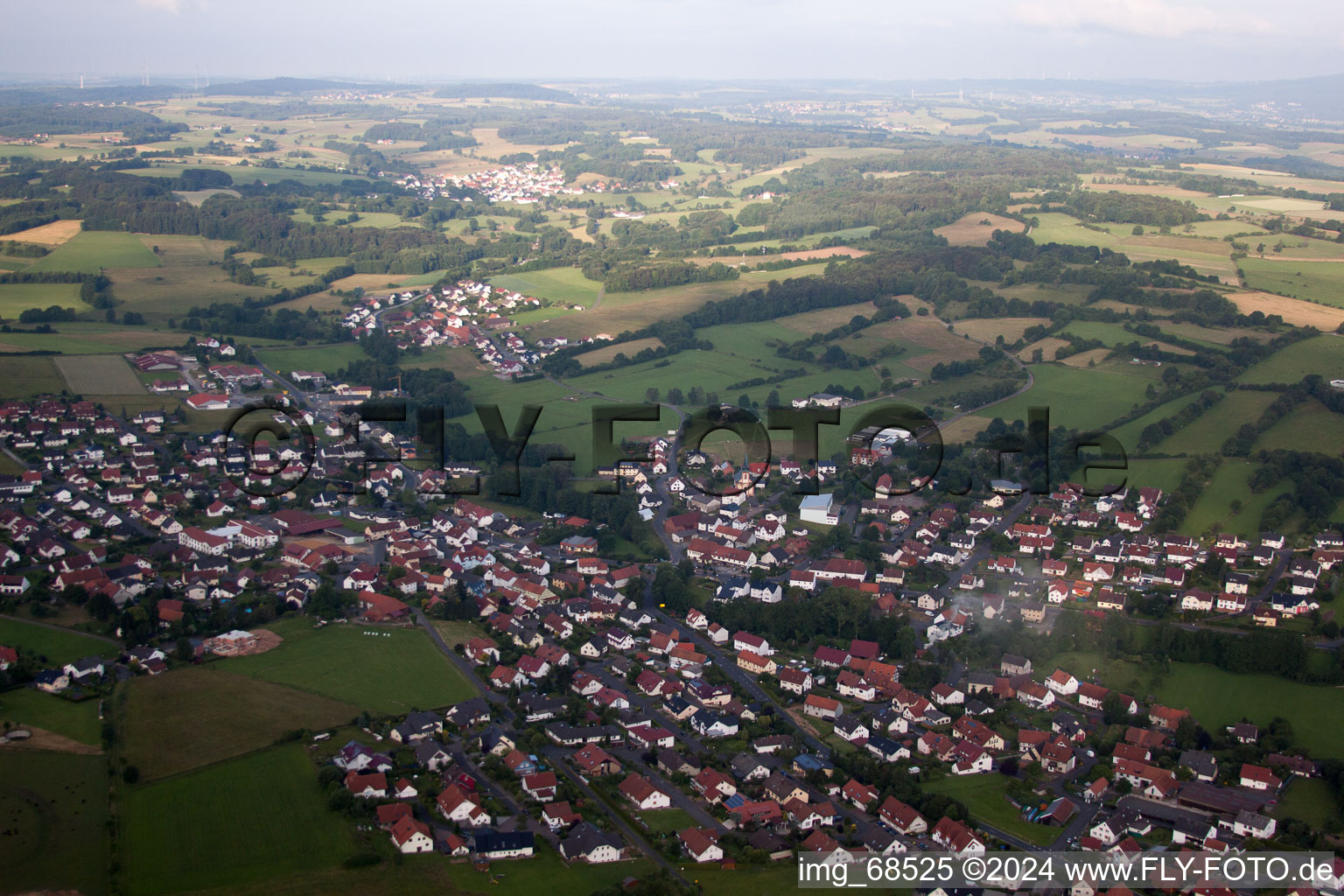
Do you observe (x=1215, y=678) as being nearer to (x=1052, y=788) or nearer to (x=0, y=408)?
(x=1052, y=788)

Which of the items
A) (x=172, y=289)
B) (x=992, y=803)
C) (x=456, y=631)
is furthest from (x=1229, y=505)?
(x=172, y=289)

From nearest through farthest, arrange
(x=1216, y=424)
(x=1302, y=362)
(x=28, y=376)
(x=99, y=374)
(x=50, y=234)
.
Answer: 1. (x=1216, y=424)
2. (x=28, y=376)
3. (x=1302, y=362)
4. (x=99, y=374)
5. (x=50, y=234)

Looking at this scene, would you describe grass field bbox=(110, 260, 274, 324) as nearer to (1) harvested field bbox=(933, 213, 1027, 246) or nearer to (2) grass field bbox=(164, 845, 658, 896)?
(1) harvested field bbox=(933, 213, 1027, 246)

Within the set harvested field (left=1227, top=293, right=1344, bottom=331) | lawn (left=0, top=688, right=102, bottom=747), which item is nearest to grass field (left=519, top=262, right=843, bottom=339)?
harvested field (left=1227, top=293, right=1344, bottom=331)

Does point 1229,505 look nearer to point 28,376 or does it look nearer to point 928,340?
point 928,340

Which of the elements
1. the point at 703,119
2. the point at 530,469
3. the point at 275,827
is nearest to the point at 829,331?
the point at 530,469
